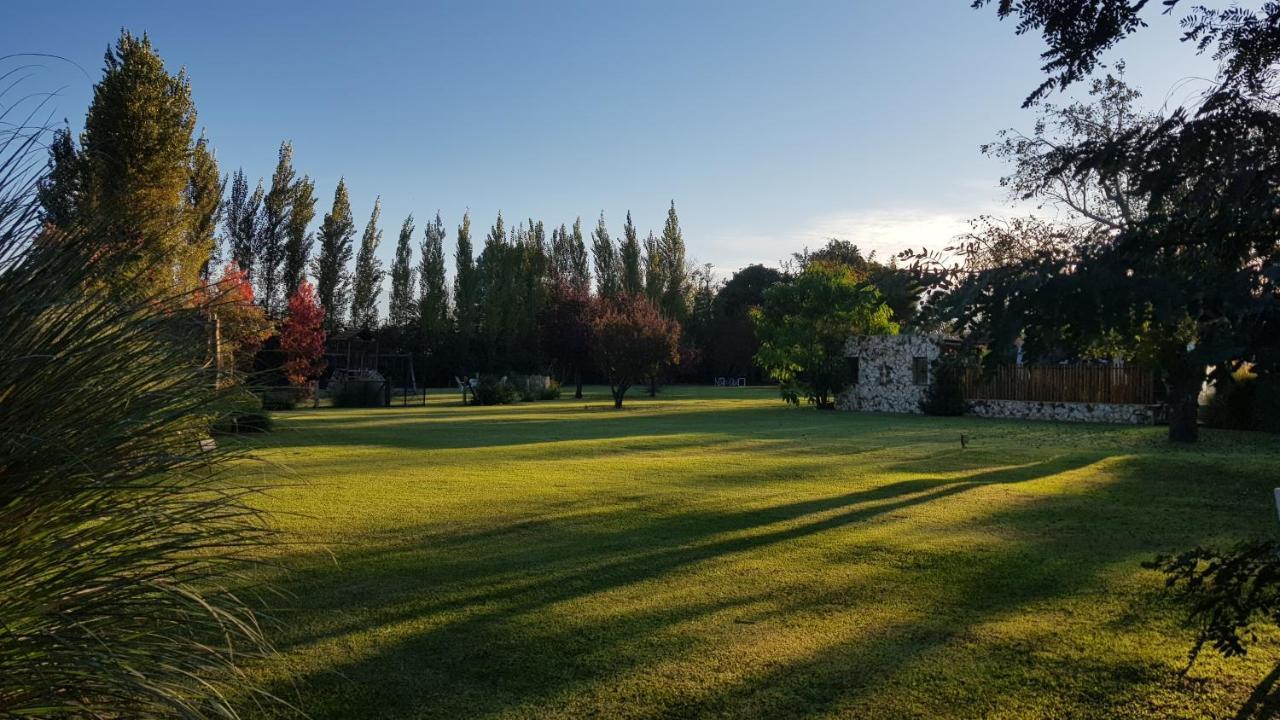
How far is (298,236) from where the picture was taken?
43.8 m

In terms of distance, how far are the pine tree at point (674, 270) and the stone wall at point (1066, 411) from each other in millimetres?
30543

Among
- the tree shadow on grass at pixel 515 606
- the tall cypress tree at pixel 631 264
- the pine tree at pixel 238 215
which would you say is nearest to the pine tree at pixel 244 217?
the pine tree at pixel 238 215

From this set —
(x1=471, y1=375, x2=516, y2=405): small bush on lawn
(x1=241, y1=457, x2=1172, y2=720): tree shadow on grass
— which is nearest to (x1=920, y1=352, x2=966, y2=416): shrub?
(x1=471, y1=375, x2=516, y2=405): small bush on lawn

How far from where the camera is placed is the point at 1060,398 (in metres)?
23.8

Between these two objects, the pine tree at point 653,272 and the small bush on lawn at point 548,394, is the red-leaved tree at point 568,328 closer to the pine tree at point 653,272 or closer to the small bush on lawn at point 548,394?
the small bush on lawn at point 548,394

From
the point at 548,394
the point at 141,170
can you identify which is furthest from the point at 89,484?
the point at 548,394

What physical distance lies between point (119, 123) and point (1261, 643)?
57.2 feet

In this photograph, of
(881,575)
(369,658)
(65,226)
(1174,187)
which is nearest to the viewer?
(65,226)

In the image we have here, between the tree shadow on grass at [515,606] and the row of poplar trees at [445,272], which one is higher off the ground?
the row of poplar trees at [445,272]

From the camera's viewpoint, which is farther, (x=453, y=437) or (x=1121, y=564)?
(x=453, y=437)

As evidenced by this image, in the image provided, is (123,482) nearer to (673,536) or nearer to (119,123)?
(673,536)

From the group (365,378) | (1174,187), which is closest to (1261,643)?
(1174,187)

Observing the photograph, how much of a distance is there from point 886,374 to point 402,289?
113 feet

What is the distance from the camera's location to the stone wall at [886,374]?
27219mm
